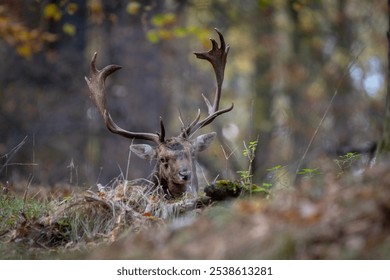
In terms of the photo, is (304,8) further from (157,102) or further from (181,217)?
(181,217)

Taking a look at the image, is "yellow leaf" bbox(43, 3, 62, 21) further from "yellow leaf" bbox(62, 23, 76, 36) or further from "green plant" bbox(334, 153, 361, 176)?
"green plant" bbox(334, 153, 361, 176)

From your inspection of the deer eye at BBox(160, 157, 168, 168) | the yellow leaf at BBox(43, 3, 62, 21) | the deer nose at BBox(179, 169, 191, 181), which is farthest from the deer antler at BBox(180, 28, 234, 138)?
the yellow leaf at BBox(43, 3, 62, 21)

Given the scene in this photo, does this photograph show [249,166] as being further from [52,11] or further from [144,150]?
[52,11]

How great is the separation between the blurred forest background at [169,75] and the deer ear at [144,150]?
13.5 feet

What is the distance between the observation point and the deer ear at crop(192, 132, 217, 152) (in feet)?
31.6

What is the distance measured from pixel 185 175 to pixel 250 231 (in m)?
4.03

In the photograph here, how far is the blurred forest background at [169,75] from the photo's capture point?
56.9 feet

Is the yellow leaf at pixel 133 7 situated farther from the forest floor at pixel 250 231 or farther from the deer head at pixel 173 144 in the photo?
the forest floor at pixel 250 231

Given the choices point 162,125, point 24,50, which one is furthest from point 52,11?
point 162,125

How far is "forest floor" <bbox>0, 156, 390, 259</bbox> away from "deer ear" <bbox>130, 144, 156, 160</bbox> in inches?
101

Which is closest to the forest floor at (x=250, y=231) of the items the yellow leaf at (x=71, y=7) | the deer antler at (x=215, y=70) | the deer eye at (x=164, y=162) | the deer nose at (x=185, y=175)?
the deer nose at (x=185, y=175)

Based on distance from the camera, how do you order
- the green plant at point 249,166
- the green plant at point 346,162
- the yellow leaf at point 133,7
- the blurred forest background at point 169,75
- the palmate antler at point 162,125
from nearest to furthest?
the green plant at point 249,166
the green plant at point 346,162
the palmate antler at point 162,125
the blurred forest background at point 169,75
the yellow leaf at point 133,7

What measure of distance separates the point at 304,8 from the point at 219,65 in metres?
12.2

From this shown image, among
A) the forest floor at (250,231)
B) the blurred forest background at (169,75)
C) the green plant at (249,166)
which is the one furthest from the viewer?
the blurred forest background at (169,75)
